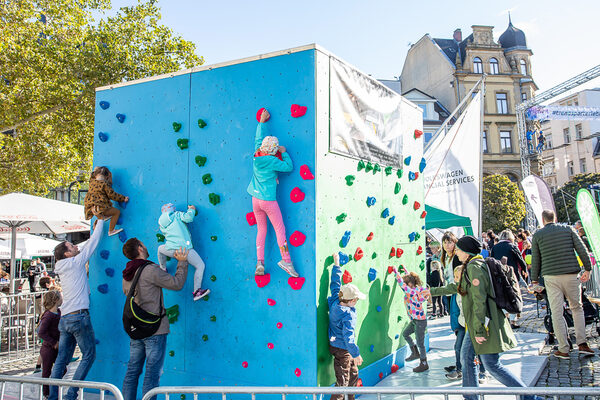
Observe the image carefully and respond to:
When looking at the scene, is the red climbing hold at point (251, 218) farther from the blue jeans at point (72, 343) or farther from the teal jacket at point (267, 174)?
the blue jeans at point (72, 343)

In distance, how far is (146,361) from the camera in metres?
5.26

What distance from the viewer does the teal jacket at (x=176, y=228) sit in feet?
→ 19.5

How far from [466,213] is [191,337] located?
738 cm

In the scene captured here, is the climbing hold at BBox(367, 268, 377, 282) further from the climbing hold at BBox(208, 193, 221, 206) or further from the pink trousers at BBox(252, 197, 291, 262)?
the climbing hold at BBox(208, 193, 221, 206)

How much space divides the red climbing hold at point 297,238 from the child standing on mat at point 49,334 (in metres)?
3.43

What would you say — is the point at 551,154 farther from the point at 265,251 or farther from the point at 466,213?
the point at 265,251

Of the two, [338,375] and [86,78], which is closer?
[338,375]

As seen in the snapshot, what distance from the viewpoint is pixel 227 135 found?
6.12m

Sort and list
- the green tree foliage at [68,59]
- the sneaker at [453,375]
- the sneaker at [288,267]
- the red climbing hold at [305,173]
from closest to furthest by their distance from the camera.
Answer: the sneaker at [288,267], the red climbing hold at [305,173], the sneaker at [453,375], the green tree foliage at [68,59]

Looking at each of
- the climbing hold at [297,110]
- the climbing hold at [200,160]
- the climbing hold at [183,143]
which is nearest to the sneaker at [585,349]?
the climbing hold at [297,110]

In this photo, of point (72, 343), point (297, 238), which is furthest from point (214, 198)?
point (72, 343)

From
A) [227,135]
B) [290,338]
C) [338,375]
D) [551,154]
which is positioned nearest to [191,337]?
[290,338]

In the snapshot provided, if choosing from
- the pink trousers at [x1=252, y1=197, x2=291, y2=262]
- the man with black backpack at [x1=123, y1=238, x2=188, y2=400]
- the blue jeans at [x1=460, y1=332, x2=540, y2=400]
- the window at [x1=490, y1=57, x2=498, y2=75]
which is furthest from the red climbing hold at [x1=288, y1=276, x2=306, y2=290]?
the window at [x1=490, y1=57, x2=498, y2=75]

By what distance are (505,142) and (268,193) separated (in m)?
42.6
